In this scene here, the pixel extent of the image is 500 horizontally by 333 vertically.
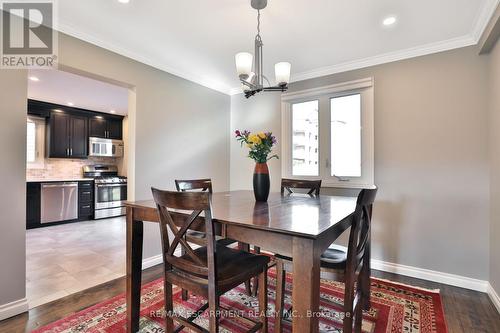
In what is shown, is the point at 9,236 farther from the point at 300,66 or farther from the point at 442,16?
the point at 442,16

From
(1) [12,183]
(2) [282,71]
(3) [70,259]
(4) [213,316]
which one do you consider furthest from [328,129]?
(3) [70,259]

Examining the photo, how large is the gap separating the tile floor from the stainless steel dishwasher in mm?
246

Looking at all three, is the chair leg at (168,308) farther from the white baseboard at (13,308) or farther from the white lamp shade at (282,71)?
the white lamp shade at (282,71)

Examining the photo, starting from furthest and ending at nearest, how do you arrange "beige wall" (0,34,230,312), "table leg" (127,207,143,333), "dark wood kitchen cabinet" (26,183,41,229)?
"dark wood kitchen cabinet" (26,183,41,229)
"beige wall" (0,34,230,312)
"table leg" (127,207,143,333)

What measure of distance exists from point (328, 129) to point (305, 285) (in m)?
2.49

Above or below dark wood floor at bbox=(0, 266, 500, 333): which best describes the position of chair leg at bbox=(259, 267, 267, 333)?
above

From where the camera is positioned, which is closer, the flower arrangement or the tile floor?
the flower arrangement

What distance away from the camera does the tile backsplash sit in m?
5.08

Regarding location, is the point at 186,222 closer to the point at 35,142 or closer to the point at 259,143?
the point at 259,143

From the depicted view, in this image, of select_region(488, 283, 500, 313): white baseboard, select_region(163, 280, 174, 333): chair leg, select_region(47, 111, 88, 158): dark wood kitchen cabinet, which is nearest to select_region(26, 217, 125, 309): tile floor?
select_region(163, 280, 174, 333): chair leg

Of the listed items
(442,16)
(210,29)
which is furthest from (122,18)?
(442,16)

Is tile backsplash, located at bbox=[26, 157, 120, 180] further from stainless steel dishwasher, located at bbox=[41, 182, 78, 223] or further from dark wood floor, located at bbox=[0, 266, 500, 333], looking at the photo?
dark wood floor, located at bbox=[0, 266, 500, 333]

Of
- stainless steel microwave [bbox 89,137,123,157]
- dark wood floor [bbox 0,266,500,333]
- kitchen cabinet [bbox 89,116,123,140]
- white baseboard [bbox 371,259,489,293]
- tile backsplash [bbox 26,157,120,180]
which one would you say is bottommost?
dark wood floor [bbox 0,266,500,333]

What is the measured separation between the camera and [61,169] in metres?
5.42
